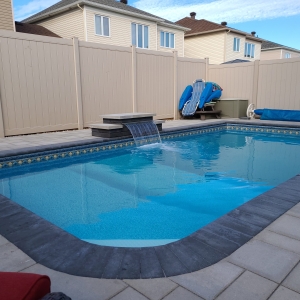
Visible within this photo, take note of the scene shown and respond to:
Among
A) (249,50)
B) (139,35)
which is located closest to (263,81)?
(139,35)

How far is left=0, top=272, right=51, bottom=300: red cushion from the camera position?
37.8 inches

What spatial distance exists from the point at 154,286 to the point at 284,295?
679 mm

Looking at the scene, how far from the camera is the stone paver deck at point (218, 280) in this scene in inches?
59.0

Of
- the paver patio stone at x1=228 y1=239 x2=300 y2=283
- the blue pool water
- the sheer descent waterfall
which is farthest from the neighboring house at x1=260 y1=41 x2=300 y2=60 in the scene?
the paver patio stone at x1=228 y1=239 x2=300 y2=283

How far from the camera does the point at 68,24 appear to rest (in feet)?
47.3

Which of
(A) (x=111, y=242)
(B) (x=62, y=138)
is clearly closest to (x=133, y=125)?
(B) (x=62, y=138)

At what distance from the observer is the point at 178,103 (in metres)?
10.9

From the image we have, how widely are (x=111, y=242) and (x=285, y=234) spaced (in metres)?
1.45

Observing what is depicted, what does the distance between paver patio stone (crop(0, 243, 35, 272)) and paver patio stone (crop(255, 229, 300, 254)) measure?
62.6 inches

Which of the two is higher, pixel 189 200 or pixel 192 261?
pixel 192 261

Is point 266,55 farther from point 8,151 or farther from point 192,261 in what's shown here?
point 192,261

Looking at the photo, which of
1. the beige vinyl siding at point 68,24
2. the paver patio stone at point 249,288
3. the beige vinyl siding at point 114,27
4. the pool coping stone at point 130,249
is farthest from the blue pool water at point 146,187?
the beige vinyl siding at point 68,24

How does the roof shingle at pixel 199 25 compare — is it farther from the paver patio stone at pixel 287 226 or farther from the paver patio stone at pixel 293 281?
the paver patio stone at pixel 293 281

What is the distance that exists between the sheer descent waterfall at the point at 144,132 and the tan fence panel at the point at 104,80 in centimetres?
175
